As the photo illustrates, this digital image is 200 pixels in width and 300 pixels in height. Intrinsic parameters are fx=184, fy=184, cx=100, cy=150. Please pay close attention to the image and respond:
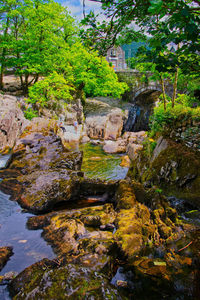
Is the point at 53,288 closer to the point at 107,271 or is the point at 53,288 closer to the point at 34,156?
the point at 107,271

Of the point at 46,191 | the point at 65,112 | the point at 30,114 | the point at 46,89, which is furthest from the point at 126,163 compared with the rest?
the point at 65,112

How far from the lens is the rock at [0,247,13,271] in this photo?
3.40 m

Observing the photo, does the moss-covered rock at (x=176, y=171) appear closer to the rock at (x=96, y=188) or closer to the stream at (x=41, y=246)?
the stream at (x=41, y=246)

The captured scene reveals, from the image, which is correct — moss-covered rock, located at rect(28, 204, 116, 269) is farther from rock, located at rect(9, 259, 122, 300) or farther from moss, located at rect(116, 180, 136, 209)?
rock, located at rect(9, 259, 122, 300)

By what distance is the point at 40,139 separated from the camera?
986 cm

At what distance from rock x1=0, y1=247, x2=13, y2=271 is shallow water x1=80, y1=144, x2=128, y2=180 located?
5206 millimetres

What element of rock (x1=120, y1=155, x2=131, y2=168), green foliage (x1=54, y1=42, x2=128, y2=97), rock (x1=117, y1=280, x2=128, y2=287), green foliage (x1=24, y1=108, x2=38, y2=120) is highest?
green foliage (x1=54, y1=42, x2=128, y2=97)

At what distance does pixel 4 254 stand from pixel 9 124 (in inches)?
417

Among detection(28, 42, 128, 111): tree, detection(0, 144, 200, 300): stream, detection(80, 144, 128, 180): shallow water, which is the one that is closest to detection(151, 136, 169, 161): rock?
detection(0, 144, 200, 300): stream

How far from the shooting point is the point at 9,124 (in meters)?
12.5

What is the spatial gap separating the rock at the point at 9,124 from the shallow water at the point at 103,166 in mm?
4839

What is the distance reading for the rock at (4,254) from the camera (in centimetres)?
340

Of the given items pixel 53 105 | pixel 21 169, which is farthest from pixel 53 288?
pixel 53 105

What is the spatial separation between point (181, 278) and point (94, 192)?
3.92 meters
